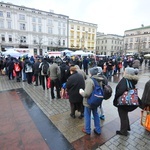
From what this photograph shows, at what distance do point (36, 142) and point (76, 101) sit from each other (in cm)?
148

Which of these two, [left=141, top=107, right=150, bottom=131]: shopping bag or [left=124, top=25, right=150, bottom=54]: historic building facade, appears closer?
[left=141, top=107, right=150, bottom=131]: shopping bag

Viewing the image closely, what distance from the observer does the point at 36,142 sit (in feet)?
9.50

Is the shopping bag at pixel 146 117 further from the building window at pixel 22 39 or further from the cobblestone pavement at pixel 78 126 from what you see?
the building window at pixel 22 39

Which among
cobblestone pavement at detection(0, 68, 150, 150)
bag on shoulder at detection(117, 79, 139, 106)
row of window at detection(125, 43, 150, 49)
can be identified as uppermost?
row of window at detection(125, 43, 150, 49)

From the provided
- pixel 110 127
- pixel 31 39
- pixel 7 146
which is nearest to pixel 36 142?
pixel 7 146

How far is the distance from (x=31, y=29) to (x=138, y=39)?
45.5 m

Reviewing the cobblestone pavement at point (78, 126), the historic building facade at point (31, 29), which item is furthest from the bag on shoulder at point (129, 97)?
the historic building facade at point (31, 29)

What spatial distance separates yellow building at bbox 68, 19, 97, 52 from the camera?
1797 inches

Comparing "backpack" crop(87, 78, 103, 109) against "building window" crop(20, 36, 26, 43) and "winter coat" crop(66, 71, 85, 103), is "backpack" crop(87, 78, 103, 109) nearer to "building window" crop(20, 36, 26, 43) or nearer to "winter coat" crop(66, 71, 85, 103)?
"winter coat" crop(66, 71, 85, 103)

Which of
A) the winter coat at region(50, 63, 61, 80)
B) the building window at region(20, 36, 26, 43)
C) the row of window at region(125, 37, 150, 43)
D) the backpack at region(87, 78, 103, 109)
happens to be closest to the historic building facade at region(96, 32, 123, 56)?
the row of window at region(125, 37, 150, 43)

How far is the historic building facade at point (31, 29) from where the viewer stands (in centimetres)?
3366

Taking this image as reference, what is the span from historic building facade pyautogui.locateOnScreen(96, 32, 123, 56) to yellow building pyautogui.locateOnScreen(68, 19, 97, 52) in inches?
409

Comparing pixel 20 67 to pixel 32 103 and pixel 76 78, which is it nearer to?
pixel 32 103

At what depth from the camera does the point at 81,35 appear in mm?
48312
